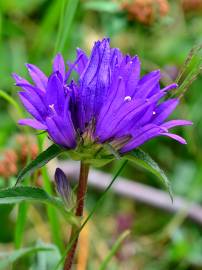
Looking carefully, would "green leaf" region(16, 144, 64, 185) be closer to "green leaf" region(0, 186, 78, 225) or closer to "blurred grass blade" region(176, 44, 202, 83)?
"green leaf" region(0, 186, 78, 225)

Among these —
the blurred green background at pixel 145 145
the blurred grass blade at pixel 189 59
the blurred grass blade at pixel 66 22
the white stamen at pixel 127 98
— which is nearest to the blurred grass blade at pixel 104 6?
the blurred green background at pixel 145 145

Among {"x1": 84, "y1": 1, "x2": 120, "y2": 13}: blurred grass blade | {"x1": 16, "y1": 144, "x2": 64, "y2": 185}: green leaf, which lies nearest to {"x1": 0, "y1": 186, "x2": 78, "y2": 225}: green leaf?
{"x1": 16, "y1": 144, "x2": 64, "y2": 185}: green leaf

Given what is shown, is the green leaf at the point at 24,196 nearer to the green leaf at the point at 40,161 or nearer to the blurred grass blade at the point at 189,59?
the green leaf at the point at 40,161

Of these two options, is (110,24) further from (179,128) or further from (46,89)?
(46,89)

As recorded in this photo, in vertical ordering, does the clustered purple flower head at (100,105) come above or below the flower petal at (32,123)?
above

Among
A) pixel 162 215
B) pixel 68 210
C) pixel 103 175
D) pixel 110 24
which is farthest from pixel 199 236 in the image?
pixel 68 210
